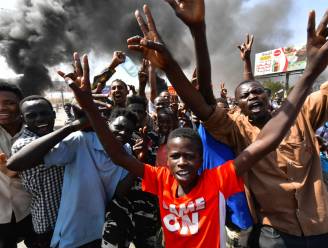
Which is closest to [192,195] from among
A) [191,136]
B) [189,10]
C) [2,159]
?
[191,136]

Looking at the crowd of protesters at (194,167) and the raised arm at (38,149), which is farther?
the raised arm at (38,149)

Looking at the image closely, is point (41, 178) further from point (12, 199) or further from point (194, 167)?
point (194, 167)

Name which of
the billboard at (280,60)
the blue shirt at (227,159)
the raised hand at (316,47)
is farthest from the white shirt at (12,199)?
the billboard at (280,60)

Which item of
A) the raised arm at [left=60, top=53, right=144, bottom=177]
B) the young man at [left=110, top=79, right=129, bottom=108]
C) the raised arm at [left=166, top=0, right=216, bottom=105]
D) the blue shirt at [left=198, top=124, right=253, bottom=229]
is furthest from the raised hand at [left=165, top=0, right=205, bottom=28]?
the young man at [left=110, top=79, right=129, bottom=108]

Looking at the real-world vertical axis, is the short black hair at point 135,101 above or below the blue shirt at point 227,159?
above

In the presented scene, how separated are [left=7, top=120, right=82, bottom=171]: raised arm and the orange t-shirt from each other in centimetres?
59

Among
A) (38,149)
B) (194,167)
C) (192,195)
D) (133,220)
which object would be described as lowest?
(133,220)

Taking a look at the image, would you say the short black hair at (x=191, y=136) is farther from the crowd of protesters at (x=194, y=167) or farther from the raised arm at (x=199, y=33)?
the raised arm at (x=199, y=33)

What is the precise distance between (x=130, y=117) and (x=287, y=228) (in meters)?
1.21

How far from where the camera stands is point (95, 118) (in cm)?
153

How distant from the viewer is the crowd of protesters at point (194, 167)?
4.81 ft

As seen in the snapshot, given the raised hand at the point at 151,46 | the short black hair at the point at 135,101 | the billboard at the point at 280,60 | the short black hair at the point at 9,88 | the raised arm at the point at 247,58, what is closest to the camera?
the raised hand at the point at 151,46

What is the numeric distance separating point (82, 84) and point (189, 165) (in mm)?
608

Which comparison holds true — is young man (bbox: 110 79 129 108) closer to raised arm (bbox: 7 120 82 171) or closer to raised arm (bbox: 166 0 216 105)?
raised arm (bbox: 7 120 82 171)
